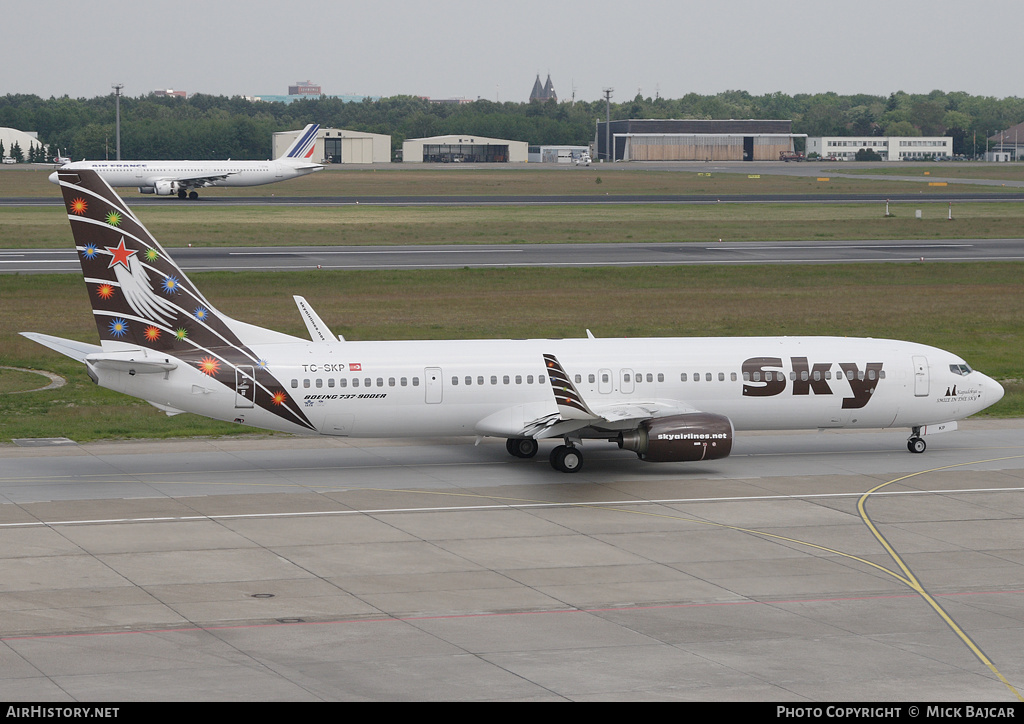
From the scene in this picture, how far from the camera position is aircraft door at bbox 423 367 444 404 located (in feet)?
123

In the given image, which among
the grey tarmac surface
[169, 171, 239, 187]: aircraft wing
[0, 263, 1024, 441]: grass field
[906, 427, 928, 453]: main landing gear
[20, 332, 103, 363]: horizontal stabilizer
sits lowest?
the grey tarmac surface

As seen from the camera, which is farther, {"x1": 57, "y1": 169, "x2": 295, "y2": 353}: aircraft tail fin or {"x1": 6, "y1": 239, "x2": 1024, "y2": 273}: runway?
{"x1": 6, "y1": 239, "x2": 1024, "y2": 273}: runway

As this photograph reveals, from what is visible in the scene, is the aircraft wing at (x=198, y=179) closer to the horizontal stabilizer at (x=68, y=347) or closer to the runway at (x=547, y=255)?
the runway at (x=547, y=255)

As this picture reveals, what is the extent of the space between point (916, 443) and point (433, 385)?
1576 centimetres

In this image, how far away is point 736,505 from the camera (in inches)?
1331

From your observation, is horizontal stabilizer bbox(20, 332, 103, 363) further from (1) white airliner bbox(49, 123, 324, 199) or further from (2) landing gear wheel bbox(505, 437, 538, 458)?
(1) white airliner bbox(49, 123, 324, 199)

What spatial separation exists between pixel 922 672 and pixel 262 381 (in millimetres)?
21274

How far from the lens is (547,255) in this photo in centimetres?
9400

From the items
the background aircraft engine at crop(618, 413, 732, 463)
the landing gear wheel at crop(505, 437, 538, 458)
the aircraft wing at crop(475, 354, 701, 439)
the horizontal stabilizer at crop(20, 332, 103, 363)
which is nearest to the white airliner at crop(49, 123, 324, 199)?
the horizontal stabilizer at crop(20, 332, 103, 363)

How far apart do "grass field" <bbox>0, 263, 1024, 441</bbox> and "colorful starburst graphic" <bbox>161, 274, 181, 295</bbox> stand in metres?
8.53

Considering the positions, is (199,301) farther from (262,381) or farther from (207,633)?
(207,633)

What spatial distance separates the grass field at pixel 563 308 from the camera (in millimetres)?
50031

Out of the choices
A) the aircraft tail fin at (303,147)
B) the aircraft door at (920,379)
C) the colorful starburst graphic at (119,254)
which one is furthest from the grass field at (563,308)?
the aircraft tail fin at (303,147)
